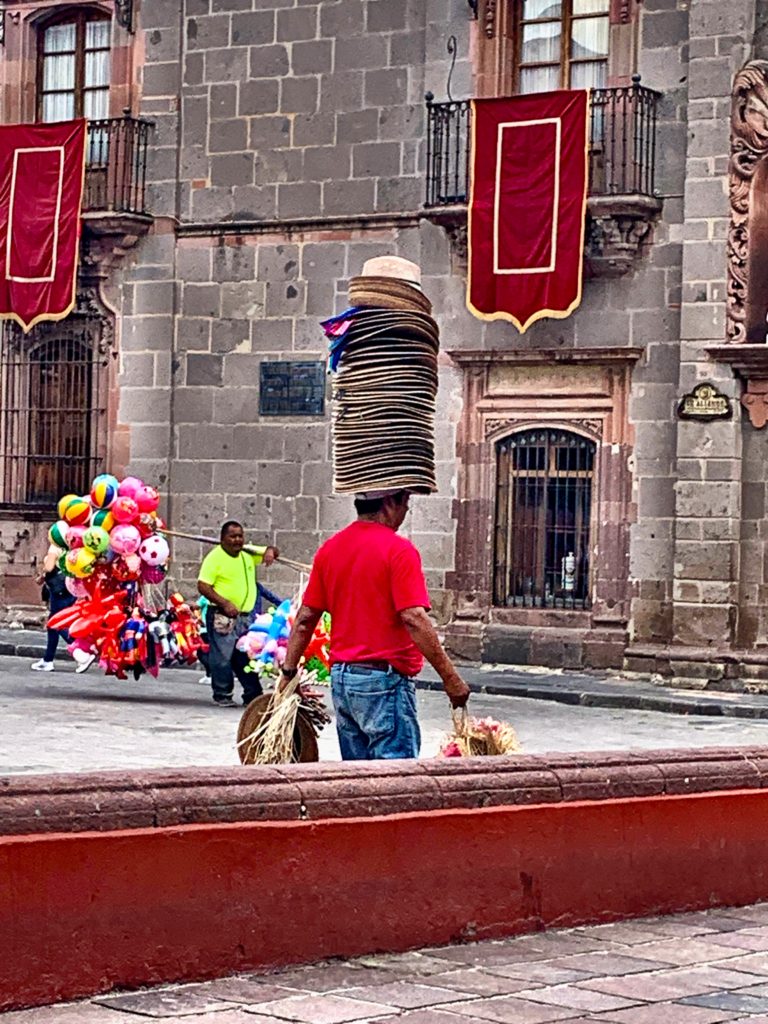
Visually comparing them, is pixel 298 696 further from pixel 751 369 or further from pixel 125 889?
pixel 751 369

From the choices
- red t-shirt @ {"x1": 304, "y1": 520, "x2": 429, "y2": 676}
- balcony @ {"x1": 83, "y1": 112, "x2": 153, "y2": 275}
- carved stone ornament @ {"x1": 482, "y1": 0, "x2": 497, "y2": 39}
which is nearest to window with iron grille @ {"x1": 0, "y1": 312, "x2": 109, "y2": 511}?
balcony @ {"x1": 83, "y1": 112, "x2": 153, "y2": 275}

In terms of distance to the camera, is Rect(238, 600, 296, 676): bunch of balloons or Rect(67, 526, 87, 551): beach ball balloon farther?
Rect(67, 526, 87, 551): beach ball balloon

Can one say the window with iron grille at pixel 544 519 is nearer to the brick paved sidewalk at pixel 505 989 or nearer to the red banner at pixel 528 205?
the red banner at pixel 528 205

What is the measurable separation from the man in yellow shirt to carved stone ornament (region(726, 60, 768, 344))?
6.13m

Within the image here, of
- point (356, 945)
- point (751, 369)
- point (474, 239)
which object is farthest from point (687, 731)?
point (356, 945)

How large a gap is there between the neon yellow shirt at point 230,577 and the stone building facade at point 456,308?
5590 millimetres

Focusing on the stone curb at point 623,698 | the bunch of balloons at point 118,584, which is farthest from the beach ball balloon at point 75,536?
the stone curb at point 623,698

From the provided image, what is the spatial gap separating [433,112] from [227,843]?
17341 mm

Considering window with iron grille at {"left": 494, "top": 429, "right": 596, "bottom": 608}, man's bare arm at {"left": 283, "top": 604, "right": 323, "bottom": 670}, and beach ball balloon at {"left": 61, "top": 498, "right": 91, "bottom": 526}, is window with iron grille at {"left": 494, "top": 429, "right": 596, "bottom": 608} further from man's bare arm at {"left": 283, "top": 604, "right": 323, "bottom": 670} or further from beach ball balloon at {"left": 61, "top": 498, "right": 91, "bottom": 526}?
man's bare arm at {"left": 283, "top": 604, "right": 323, "bottom": 670}

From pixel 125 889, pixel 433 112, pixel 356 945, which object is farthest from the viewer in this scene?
pixel 433 112

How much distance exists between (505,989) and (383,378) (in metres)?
2.81

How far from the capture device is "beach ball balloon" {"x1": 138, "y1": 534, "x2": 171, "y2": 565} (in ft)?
60.6

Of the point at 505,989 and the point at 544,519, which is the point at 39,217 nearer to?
the point at 544,519

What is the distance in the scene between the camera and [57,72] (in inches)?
1073
